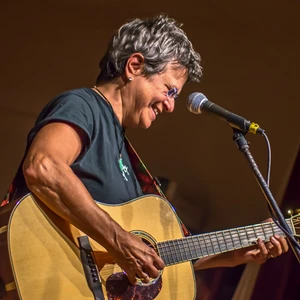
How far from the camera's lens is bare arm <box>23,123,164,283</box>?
1367mm

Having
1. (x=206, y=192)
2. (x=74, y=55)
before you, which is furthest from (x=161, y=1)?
(x=206, y=192)

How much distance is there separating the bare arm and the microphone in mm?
386

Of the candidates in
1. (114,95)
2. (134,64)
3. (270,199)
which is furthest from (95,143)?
(270,199)

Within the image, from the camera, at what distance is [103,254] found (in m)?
1.46

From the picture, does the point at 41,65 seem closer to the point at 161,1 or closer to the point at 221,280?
the point at 161,1

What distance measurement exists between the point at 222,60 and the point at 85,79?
0.76 m

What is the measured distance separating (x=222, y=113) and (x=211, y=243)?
1.51 feet

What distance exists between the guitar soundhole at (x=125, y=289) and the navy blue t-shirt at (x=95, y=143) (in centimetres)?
24

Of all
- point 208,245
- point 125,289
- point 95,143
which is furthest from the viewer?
point 208,245

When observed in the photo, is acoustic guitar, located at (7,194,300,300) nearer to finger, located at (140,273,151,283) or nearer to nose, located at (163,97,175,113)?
finger, located at (140,273,151,283)

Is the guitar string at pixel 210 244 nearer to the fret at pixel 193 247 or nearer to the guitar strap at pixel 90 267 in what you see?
the fret at pixel 193 247

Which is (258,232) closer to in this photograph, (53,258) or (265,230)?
(265,230)

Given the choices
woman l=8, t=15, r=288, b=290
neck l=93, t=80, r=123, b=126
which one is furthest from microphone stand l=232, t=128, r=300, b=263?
neck l=93, t=80, r=123, b=126

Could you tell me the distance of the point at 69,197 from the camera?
4.48ft
